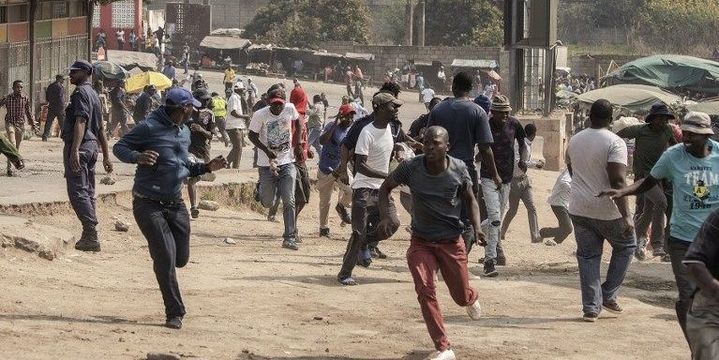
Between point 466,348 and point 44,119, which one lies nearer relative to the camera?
point 466,348

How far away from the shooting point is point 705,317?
6.36 meters

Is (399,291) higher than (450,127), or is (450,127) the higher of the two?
(450,127)

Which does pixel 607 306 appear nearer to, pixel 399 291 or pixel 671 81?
pixel 399 291

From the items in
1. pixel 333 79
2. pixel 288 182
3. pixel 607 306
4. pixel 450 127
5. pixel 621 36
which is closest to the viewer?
pixel 607 306

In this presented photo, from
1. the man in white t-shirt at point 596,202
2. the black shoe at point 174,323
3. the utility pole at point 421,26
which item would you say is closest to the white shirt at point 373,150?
the man in white t-shirt at point 596,202

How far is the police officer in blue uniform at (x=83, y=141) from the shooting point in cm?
1213

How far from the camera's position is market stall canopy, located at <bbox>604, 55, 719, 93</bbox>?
45.3 m

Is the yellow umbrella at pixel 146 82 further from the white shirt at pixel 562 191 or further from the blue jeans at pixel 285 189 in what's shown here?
the blue jeans at pixel 285 189

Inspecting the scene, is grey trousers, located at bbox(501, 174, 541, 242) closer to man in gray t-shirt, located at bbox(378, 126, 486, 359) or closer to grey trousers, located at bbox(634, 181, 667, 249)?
grey trousers, located at bbox(634, 181, 667, 249)

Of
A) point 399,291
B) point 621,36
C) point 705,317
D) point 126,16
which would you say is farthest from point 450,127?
point 621,36

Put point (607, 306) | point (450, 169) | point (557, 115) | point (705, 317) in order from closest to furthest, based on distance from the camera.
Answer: point (705, 317)
point (450, 169)
point (607, 306)
point (557, 115)

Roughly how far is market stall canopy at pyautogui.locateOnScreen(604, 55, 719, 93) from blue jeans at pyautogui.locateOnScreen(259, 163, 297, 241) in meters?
31.8

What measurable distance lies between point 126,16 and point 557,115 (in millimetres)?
36918

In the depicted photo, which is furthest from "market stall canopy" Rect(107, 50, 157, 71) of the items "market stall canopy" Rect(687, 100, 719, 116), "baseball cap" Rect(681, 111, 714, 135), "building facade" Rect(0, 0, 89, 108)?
"baseball cap" Rect(681, 111, 714, 135)
